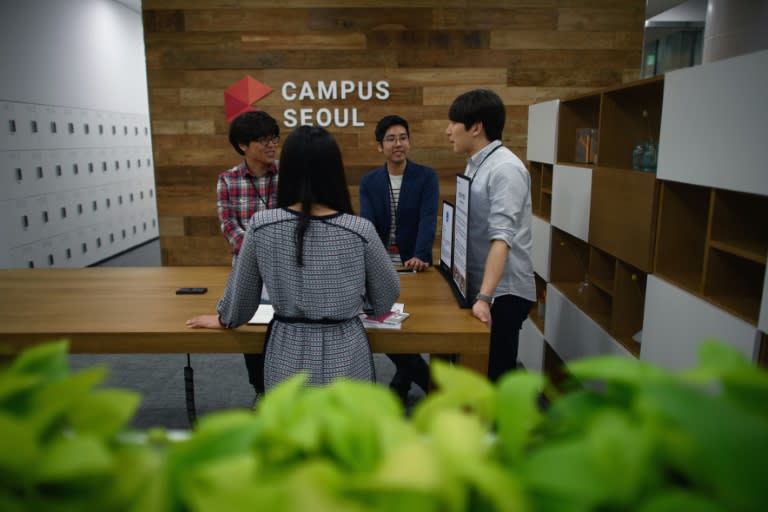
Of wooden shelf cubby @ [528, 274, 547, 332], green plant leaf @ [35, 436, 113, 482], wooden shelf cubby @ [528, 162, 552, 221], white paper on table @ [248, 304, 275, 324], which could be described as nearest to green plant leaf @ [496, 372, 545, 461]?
green plant leaf @ [35, 436, 113, 482]

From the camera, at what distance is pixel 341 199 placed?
1.72m

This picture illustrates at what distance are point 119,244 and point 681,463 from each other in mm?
8338

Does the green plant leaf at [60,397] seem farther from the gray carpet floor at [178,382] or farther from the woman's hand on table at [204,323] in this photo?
the gray carpet floor at [178,382]

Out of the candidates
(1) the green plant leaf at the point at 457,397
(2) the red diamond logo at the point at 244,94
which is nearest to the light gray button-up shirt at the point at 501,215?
(1) the green plant leaf at the point at 457,397

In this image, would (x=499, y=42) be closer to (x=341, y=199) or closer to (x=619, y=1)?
(x=619, y=1)

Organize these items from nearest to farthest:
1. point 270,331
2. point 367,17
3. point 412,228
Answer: point 270,331 → point 412,228 → point 367,17

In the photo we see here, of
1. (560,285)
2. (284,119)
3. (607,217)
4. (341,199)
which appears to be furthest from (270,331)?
(284,119)

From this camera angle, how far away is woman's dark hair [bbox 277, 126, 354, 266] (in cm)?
165

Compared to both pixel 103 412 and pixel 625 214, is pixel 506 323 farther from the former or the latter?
pixel 103 412

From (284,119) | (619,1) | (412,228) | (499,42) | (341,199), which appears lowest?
(412,228)

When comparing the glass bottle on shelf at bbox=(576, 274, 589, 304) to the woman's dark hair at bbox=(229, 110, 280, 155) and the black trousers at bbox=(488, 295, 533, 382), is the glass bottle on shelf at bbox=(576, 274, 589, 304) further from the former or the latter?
the woman's dark hair at bbox=(229, 110, 280, 155)

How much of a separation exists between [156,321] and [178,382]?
1.75m

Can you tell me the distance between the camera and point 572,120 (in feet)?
11.5

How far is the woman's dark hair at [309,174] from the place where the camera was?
1.65 metres
